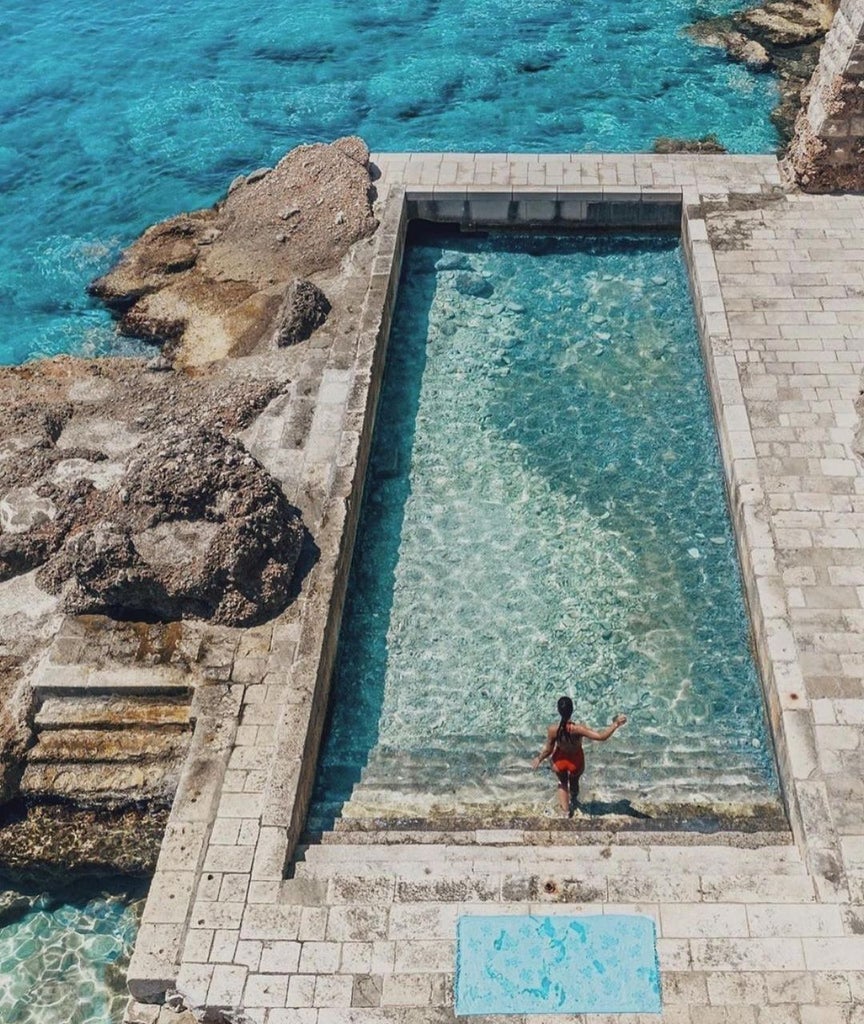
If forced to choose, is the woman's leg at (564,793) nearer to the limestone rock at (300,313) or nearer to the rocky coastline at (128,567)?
the rocky coastline at (128,567)

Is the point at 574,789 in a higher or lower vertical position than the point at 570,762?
lower

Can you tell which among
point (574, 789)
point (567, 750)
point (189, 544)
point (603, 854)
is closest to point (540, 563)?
point (574, 789)

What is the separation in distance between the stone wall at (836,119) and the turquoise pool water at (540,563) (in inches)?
114

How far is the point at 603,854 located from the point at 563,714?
1.43 metres

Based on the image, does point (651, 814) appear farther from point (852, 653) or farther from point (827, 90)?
point (827, 90)

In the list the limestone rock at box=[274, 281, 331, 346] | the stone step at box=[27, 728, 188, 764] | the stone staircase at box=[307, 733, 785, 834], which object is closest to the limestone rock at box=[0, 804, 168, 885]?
the stone step at box=[27, 728, 188, 764]

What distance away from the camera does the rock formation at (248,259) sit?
17.4m

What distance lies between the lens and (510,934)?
870 cm

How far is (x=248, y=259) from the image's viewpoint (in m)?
18.8

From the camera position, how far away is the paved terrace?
8.46 meters

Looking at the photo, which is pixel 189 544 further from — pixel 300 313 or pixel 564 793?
pixel 564 793

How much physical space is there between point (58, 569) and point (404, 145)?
52.6ft

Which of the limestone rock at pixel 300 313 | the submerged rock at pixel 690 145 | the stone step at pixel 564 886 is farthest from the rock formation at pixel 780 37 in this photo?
the stone step at pixel 564 886

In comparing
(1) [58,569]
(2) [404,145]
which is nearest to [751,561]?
(1) [58,569]
